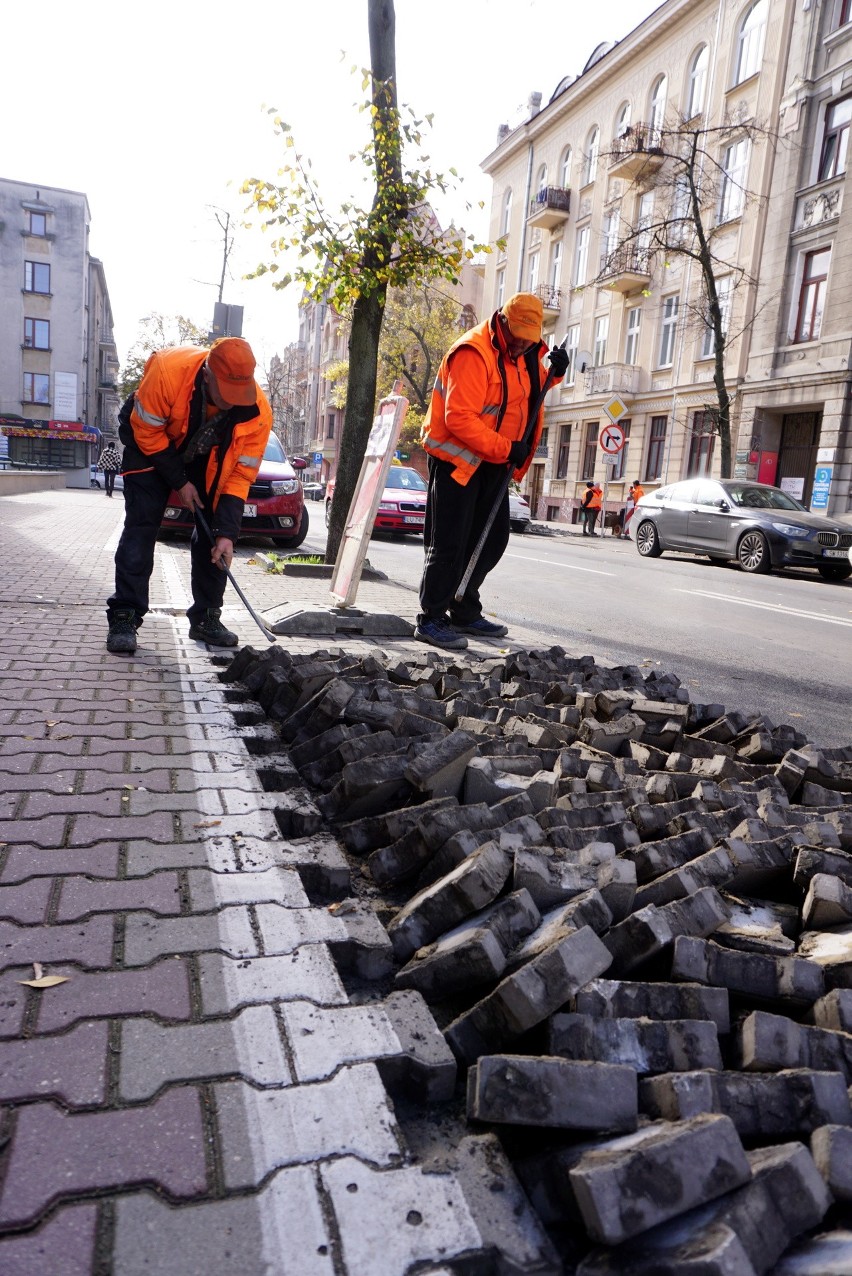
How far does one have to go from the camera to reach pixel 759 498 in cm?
1778

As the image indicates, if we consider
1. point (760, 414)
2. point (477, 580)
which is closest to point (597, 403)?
point (760, 414)

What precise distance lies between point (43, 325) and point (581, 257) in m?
33.3

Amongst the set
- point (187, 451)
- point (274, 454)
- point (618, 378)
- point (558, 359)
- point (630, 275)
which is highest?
point (630, 275)

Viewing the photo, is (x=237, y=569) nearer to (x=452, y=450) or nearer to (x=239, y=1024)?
(x=452, y=450)

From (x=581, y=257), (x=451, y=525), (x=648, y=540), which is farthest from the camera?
(x=581, y=257)

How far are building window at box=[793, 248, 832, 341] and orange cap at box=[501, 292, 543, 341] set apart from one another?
70.3 ft

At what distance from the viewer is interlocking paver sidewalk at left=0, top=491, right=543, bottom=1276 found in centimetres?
130

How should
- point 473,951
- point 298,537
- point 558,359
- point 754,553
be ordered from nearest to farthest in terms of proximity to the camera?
point 473,951
point 558,359
point 298,537
point 754,553

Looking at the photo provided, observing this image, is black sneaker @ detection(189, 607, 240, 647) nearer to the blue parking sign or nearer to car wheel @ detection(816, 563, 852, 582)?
car wheel @ detection(816, 563, 852, 582)

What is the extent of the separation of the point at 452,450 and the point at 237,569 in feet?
15.7

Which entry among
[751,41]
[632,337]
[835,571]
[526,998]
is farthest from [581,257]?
[526,998]

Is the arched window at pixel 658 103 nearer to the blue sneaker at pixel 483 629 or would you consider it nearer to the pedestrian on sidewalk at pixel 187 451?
the blue sneaker at pixel 483 629

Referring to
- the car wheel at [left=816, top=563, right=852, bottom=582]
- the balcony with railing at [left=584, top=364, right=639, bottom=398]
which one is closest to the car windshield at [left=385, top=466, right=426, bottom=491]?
the car wheel at [left=816, top=563, right=852, bottom=582]

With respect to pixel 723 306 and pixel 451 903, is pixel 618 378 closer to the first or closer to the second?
pixel 723 306
